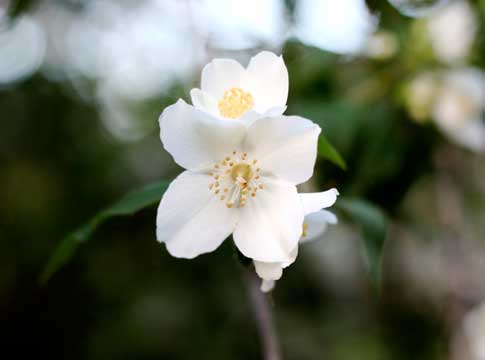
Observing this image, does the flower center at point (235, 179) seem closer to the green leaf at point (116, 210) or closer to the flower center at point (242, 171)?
the flower center at point (242, 171)

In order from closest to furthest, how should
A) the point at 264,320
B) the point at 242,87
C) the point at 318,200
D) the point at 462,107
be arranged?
the point at 318,200
the point at 242,87
the point at 264,320
the point at 462,107

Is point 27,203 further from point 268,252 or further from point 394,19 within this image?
point 268,252

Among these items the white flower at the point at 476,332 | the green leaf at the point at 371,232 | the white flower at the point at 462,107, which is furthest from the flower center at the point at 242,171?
the white flower at the point at 476,332

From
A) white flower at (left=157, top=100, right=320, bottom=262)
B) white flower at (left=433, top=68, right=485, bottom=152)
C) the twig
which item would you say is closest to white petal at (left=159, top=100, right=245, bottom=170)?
white flower at (left=157, top=100, right=320, bottom=262)

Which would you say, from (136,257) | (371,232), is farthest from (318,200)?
(136,257)

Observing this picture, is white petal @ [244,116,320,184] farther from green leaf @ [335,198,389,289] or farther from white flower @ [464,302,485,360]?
white flower @ [464,302,485,360]

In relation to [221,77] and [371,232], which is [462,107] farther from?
[221,77]
